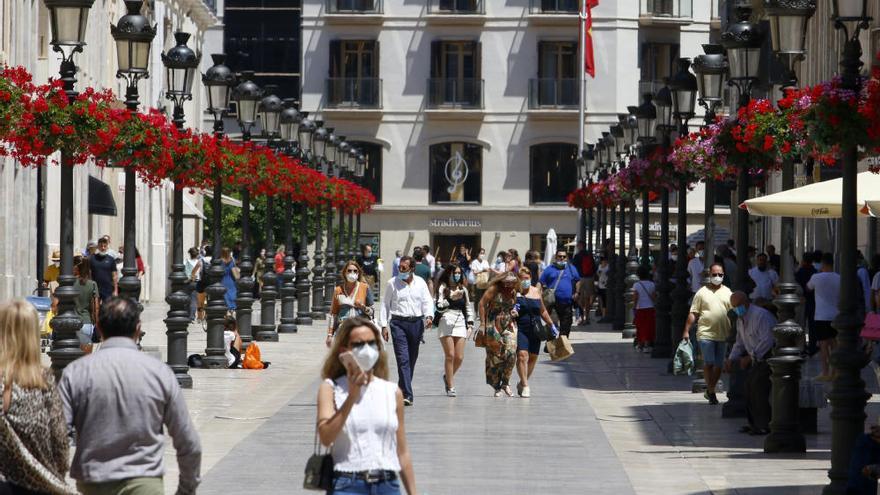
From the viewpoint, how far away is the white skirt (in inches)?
870

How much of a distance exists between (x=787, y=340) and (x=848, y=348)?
3.07 metres

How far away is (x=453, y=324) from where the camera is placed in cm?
2217

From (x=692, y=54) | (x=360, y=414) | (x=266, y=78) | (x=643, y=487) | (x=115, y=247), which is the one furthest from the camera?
(x=266, y=78)

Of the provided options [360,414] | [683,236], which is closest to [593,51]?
[683,236]

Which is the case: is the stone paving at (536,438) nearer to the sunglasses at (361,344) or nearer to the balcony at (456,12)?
the sunglasses at (361,344)

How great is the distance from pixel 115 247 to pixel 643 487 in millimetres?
38498

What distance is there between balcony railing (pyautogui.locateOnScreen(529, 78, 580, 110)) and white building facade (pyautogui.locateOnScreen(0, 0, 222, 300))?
11244 mm

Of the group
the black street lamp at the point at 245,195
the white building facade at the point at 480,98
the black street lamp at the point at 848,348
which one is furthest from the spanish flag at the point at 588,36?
the black street lamp at the point at 848,348

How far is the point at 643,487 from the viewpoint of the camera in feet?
45.4

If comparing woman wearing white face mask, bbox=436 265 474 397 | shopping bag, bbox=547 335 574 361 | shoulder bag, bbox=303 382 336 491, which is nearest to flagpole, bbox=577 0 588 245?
shopping bag, bbox=547 335 574 361

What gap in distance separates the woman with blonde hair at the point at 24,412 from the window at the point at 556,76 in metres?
60.4

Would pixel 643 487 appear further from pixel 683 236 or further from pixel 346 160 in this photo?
pixel 346 160

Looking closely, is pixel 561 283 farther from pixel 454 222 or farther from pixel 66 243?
pixel 454 222

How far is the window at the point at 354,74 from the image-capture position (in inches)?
2682
